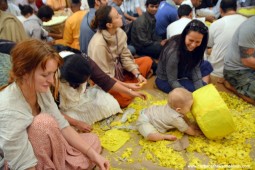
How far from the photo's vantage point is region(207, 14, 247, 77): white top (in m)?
3.41

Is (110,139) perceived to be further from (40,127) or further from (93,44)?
(93,44)

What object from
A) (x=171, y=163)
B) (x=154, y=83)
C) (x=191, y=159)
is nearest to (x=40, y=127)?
(x=171, y=163)

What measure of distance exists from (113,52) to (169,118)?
1.08m

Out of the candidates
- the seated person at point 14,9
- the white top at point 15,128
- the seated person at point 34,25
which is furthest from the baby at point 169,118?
the seated person at point 14,9

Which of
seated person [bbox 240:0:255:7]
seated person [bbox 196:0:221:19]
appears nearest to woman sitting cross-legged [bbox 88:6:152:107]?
seated person [bbox 196:0:221:19]

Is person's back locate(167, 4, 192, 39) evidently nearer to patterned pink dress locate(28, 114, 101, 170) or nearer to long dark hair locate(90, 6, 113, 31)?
long dark hair locate(90, 6, 113, 31)

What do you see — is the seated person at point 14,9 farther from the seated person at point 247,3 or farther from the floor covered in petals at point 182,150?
the seated person at point 247,3

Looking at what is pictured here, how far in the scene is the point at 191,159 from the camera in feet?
7.36

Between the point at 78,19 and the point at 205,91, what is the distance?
2312 millimetres

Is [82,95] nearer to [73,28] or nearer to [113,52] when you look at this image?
[113,52]

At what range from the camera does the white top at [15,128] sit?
5.24 feet

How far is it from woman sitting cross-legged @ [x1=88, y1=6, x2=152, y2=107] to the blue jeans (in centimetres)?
27

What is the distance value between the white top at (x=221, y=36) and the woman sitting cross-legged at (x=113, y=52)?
40.2 inches

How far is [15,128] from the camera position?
1.61 meters
